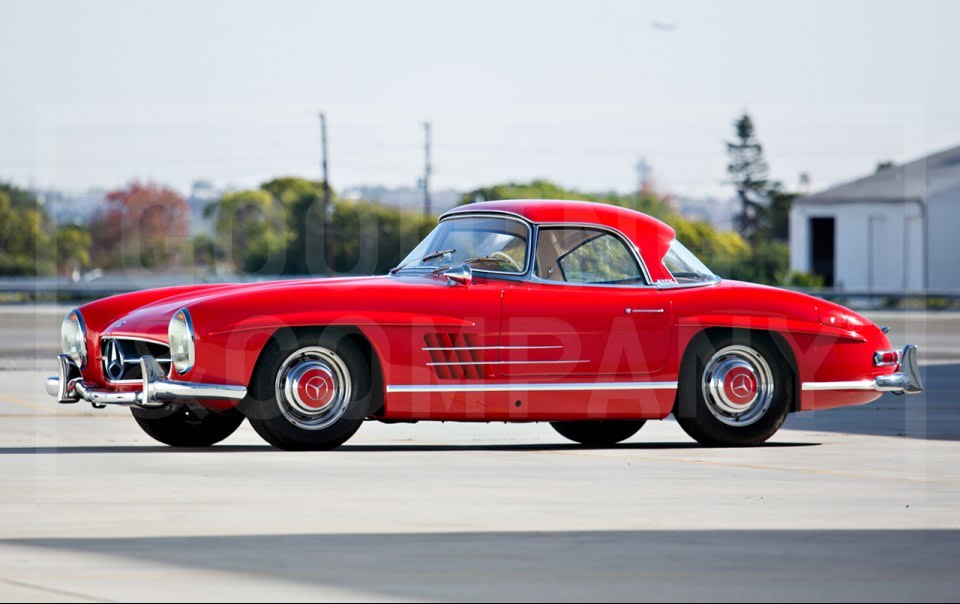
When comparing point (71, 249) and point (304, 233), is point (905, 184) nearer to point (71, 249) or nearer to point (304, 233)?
point (304, 233)

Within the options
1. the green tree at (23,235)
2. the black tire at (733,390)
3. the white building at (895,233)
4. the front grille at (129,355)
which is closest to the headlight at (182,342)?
the front grille at (129,355)

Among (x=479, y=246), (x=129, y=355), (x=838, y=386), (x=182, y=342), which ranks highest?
(x=479, y=246)

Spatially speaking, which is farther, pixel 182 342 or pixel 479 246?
pixel 479 246

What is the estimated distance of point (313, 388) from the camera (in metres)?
9.98

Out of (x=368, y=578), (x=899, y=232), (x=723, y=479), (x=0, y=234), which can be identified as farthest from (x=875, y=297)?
(x=0, y=234)

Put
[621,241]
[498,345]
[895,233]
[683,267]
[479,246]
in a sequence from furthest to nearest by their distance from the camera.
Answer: [895,233] → [683,267] → [621,241] → [479,246] → [498,345]

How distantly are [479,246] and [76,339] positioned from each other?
2541mm

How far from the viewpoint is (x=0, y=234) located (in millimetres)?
103125

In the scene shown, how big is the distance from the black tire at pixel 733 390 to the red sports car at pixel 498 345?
0.04 feet

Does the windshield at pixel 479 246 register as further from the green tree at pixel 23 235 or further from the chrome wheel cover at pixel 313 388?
the green tree at pixel 23 235

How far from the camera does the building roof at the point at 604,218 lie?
1087 cm

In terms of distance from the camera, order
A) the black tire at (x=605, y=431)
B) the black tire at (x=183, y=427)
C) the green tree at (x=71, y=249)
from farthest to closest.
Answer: the green tree at (x=71, y=249) → the black tire at (x=605, y=431) → the black tire at (x=183, y=427)

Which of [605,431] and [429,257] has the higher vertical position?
[429,257]

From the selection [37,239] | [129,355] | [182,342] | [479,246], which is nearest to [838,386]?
[479,246]
